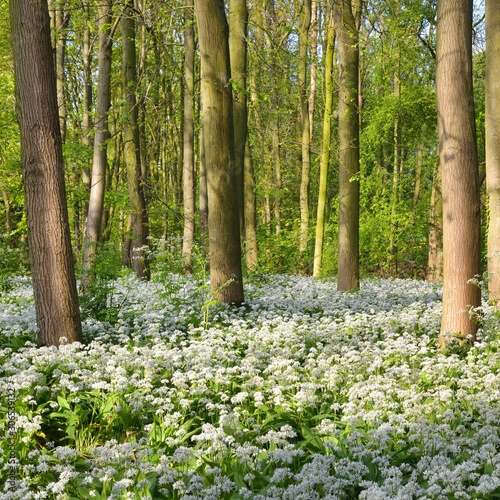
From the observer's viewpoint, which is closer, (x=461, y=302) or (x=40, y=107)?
(x=40, y=107)

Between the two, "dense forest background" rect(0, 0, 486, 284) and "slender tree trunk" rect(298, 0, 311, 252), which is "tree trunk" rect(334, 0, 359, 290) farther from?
"slender tree trunk" rect(298, 0, 311, 252)

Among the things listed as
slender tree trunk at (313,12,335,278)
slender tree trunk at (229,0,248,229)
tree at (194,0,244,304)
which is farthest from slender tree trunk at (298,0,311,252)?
tree at (194,0,244,304)

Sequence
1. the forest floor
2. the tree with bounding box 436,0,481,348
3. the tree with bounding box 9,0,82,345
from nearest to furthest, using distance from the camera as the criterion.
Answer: the forest floor, the tree with bounding box 9,0,82,345, the tree with bounding box 436,0,481,348

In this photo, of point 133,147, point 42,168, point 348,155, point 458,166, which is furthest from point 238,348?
point 133,147

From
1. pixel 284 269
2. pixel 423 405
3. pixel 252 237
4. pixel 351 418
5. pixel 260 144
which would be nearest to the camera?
pixel 351 418

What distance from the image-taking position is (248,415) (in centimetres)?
539

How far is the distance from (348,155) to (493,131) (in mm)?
3412

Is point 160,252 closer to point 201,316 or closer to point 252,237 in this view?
point 201,316

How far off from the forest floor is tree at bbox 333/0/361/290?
4688 millimetres

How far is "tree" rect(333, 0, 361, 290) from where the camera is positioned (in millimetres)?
13305

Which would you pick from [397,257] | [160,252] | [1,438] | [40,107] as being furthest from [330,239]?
[1,438]

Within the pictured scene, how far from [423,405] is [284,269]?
798 inches

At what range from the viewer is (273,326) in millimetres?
9062

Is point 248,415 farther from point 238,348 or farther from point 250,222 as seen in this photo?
point 250,222
